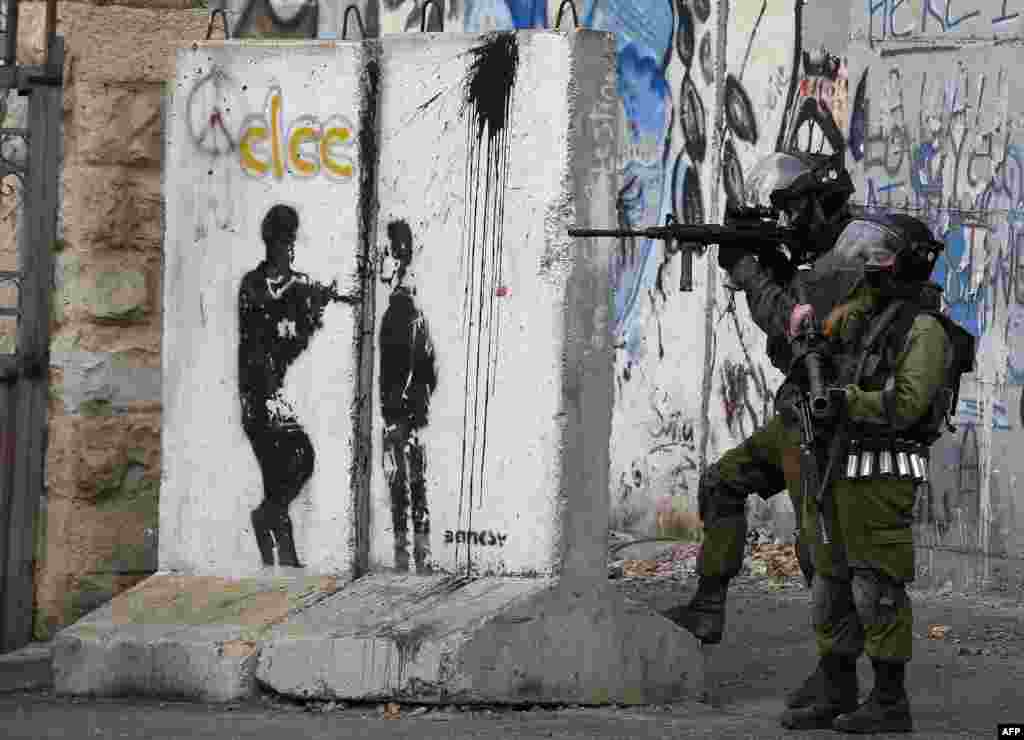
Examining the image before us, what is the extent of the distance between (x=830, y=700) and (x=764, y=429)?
40.0 inches

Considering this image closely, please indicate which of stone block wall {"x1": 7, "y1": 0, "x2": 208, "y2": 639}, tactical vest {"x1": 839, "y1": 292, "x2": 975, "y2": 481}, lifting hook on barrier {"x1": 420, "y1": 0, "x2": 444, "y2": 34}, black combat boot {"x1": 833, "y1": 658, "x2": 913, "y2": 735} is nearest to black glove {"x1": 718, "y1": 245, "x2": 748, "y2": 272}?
tactical vest {"x1": 839, "y1": 292, "x2": 975, "y2": 481}

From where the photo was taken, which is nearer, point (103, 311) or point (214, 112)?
point (214, 112)

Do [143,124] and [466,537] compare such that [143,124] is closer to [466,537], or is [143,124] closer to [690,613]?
[466,537]

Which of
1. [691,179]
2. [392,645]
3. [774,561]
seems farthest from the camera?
[691,179]

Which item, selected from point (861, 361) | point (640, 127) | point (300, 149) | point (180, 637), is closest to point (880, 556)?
point (861, 361)

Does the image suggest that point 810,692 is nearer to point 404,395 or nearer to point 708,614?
point 708,614

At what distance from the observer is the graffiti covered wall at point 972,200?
10.3 meters

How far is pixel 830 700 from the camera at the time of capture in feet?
23.6

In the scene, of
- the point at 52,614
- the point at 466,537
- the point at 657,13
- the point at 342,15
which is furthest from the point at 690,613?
the point at 342,15

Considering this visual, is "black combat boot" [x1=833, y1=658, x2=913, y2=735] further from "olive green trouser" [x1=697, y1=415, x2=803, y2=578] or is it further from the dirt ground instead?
"olive green trouser" [x1=697, y1=415, x2=803, y2=578]

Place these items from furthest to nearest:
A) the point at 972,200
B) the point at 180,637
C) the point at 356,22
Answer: the point at 356,22, the point at 972,200, the point at 180,637

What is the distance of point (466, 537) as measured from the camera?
24.8ft

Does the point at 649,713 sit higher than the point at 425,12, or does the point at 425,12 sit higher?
the point at 425,12

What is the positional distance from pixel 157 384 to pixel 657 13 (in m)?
4.57
